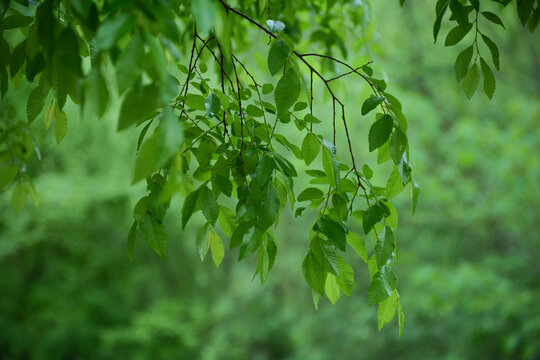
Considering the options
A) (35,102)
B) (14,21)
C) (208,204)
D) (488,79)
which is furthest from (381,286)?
(14,21)

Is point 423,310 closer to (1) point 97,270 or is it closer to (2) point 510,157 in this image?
(2) point 510,157

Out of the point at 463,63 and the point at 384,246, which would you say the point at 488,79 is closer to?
the point at 463,63

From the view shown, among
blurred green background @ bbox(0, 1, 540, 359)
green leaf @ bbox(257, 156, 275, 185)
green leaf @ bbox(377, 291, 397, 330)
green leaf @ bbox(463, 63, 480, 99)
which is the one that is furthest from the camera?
blurred green background @ bbox(0, 1, 540, 359)

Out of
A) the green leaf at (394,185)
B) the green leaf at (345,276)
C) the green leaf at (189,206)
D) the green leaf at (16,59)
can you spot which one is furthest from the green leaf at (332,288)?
the green leaf at (16,59)

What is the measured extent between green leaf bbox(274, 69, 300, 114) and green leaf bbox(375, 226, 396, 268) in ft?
0.88

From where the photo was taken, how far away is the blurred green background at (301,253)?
3.58 meters

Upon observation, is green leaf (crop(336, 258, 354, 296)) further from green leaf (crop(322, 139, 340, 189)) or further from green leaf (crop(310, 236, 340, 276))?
green leaf (crop(322, 139, 340, 189))

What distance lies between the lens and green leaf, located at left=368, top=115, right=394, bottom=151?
29.5 inches

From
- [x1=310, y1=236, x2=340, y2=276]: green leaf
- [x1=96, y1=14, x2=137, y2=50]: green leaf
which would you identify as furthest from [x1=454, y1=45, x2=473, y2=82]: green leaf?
[x1=96, y1=14, x2=137, y2=50]: green leaf

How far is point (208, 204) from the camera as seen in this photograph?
0.70 metres

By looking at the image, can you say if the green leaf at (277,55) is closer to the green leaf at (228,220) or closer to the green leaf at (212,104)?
the green leaf at (212,104)

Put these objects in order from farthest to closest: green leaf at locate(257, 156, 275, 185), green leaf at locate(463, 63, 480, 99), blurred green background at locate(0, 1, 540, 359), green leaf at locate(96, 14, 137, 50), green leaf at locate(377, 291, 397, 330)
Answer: blurred green background at locate(0, 1, 540, 359) → green leaf at locate(463, 63, 480, 99) → green leaf at locate(377, 291, 397, 330) → green leaf at locate(257, 156, 275, 185) → green leaf at locate(96, 14, 137, 50)

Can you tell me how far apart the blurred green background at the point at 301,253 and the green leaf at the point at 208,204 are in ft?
10.1

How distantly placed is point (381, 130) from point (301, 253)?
462 centimetres
